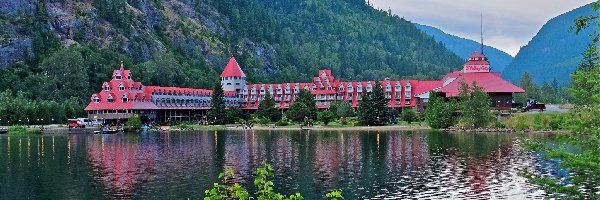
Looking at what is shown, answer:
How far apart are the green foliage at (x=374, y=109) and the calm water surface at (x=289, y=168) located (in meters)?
41.3

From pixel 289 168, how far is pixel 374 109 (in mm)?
78532

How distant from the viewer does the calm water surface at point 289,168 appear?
157 ft

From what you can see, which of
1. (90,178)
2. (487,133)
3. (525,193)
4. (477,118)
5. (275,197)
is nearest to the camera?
(275,197)

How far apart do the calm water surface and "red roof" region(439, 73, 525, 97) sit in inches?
1920

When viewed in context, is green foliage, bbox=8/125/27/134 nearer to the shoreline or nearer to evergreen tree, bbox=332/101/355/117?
the shoreline

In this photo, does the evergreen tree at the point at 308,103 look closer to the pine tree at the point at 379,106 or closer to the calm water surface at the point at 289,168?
the pine tree at the point at 379,106

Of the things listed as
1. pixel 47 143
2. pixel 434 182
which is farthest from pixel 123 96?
pixel 434 182

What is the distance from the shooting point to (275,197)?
16.0 meters

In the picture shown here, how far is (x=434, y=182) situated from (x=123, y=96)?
117 meters

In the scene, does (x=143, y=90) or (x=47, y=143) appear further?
(x=143, y=90)

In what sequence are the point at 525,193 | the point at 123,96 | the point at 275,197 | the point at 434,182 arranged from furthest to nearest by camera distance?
1. the point at 123,96
2. the point at 434,182
3. the point at 525,193
4. the point at 275,197

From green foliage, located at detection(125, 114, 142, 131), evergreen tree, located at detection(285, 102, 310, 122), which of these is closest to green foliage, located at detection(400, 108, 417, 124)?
evergreen tree, located at detection(285, 102, 310, 122)

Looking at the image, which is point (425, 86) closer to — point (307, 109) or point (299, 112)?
point (307, 109)

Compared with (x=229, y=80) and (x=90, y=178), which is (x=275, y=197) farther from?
(x=229, y=80)
